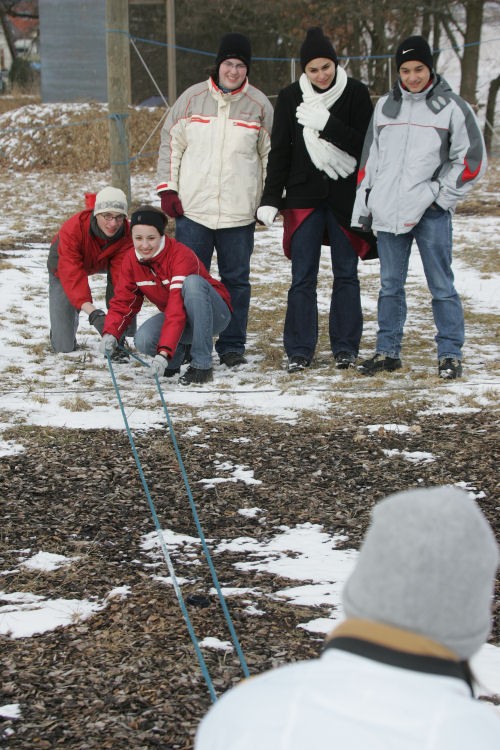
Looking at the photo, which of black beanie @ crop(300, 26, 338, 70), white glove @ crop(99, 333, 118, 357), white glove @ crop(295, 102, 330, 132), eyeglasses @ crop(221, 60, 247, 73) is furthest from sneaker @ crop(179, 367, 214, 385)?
black beanie @ crop(300, 26, 338, 70)

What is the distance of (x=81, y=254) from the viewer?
17.2 ft

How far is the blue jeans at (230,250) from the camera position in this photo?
520 cm

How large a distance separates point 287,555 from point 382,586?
209 cm

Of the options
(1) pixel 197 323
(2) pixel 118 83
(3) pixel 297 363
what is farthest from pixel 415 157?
(2) pixel 118 83

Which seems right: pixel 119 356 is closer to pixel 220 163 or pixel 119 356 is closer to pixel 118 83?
pixel 220 163

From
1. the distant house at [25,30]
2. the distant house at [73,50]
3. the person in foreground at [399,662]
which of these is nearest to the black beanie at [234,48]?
the person in foreground at [399,662]

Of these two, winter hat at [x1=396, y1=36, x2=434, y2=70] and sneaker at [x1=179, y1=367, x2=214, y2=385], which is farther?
sneaker at [x1=179, y1=367, x2=214, y2=385]

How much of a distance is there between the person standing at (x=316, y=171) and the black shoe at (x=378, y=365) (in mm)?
256

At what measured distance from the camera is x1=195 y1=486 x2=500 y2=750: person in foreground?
0.94m

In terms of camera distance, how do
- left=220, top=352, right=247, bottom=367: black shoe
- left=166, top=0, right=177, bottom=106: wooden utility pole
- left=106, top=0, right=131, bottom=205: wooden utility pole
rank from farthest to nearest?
left=166, top=0, right=177, bottom=106: wooden utility pole → left=106, top=0, right=131, bottom=205: wooden utility pole → left=220, top=352, right=247, bottom=367: black shoe

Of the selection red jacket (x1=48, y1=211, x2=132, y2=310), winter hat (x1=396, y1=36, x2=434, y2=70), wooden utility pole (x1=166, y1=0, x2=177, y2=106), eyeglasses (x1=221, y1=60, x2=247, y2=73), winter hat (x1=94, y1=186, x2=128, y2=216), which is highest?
wooden utility pole (x1=166, y1=0, x2=177, y2=106)

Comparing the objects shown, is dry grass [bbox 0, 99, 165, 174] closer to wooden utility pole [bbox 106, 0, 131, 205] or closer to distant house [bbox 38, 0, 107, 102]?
distant house [bbox 38, 0, 107, 102]

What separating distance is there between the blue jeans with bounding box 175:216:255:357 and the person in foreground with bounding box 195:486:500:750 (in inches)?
167

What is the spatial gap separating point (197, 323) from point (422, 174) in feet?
4.32
